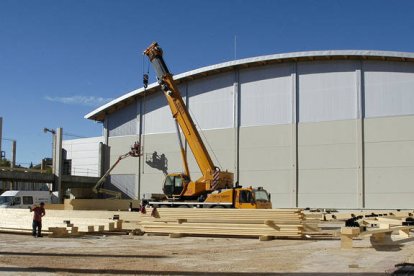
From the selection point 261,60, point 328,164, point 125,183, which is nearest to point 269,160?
point 328,164

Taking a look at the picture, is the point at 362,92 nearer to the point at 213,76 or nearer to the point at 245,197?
the point at 213,76

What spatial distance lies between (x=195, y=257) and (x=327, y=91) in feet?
86.2

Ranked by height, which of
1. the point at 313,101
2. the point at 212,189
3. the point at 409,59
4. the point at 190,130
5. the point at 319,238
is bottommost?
the point at 319,238

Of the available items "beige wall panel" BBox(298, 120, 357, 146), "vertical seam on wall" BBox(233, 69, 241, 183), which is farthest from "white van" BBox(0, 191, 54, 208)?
"beige wall panel" BBox(298, 120, 357, 146)

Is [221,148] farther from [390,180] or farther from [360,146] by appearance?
[390,180]

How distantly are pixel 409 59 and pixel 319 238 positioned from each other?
20.8m

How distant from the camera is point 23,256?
13969 millimetres

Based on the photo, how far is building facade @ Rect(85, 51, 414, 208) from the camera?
114ft

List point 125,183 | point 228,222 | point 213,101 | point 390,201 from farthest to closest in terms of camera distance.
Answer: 1. point 125,183
2. point 213,101
3. point 390,201
4. point 228,222

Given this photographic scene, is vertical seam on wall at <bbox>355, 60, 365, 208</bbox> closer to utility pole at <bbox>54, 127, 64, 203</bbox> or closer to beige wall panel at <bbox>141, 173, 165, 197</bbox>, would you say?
beige wall panel at <bbox>141, 173, 165, 197</bbox>

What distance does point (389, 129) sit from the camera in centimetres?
3472

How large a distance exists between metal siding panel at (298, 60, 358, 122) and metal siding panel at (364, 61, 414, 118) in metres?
1.02

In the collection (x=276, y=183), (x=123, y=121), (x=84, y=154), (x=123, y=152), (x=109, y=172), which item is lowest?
(x=276, y=183)

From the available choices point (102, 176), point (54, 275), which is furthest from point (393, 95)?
point (54, 275)
